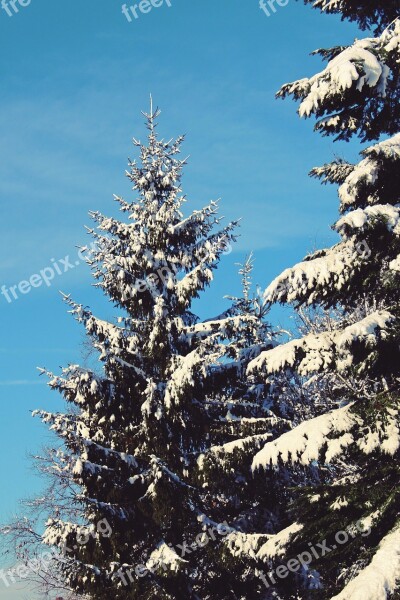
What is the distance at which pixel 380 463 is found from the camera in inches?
288

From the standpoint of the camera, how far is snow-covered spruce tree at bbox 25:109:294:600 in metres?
12.9

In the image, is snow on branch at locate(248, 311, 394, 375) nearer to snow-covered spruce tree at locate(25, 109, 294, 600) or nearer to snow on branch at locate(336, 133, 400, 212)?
snow on branch at locate(336, 133, 400, 212)

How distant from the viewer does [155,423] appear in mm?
13930

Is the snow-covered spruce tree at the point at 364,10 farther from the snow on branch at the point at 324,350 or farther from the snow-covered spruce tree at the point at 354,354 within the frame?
the snow on branch at the point at 324,350

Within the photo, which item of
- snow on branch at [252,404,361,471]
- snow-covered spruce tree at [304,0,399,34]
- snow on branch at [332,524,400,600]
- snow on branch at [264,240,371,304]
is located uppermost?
snow-covered spruce tree at [304,0,399,34]

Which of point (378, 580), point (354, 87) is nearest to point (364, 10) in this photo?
point (354, 87)

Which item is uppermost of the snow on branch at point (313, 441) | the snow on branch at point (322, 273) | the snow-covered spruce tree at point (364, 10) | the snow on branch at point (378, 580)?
the snow-covered spruce tree at point (364, 10)

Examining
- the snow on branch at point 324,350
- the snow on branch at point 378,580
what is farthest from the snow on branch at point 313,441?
the snow on branch at point 378,580

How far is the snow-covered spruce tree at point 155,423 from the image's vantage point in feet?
42.3

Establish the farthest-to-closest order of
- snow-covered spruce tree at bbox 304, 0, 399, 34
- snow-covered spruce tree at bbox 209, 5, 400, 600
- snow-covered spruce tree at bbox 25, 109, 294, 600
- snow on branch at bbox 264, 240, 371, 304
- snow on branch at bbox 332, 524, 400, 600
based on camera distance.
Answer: snow-covered spruce tree at bbox 25, 109, 294, 600, snow-covered spruce tree at bbox 304, 0, 399, 34, snow on branch at bbox 264, 240, 371, 304, snow-covered spruce tree at bbox 209, 5, 400, 600, snow on branch at bbox 332, 524, 400, 600

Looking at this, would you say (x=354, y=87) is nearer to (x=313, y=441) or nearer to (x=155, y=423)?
(x=313, y=441)

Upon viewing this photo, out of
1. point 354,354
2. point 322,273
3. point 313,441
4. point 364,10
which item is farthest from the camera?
point 364,10

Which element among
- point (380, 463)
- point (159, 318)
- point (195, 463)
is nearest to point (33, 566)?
point (195, 463)

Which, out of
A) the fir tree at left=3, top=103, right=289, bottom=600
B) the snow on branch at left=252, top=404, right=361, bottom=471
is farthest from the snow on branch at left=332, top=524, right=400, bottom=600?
the fir tree at left=3, top=103, right=289, bottom=600
